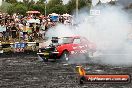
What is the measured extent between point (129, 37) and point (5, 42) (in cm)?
919

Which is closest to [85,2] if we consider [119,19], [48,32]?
[48,32]

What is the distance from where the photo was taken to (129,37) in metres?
34.7

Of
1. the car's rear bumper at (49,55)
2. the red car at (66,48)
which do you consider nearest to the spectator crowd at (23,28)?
the red car at (66,48)

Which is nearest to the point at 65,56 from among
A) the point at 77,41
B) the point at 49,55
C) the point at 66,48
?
the point at 66,48

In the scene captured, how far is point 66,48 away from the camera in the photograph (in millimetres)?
31109

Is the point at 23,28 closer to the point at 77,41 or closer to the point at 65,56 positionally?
the point at 77,41

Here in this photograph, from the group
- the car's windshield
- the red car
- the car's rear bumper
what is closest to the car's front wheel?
the red car

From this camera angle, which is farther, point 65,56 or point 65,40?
point 65,40

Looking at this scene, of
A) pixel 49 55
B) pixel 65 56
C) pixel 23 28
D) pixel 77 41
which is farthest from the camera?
pixel 23 28

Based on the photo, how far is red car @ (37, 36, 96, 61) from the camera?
30.5 meters

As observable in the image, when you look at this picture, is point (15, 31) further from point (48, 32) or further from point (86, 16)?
point (86, 16)

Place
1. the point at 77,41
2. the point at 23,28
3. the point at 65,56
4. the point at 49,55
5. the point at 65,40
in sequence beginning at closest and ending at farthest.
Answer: the point at 49,55
the point at 65,56
the point at 77,41
the point at 65,40
the point at 23,28

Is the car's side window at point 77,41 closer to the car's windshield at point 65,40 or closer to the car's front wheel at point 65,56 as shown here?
the car's windshield at point 65,40

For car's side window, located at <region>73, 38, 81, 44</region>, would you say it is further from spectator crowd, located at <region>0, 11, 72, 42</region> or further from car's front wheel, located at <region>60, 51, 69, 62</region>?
spectator crowd, located at <region>0, 11, 72, 42</region>
